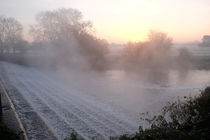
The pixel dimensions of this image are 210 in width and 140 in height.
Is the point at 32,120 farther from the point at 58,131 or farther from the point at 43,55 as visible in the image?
the point at 43,55

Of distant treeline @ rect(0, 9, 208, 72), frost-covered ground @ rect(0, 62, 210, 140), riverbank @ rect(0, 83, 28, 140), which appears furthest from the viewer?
distant treeline @ rect(0, 9, 208, 72)

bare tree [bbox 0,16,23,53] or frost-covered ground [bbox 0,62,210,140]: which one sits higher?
bare tree [bbox 0,16,23,53]

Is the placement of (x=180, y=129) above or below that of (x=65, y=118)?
above

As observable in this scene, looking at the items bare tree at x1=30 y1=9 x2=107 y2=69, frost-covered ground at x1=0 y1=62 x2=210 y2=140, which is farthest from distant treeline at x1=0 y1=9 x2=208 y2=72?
frost-covered ground at x1=0 y1=62 x2=210 y2=140

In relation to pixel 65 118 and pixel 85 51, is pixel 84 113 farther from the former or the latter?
pixel 85 51

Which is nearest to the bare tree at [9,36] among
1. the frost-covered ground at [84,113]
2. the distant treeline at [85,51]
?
the distant treeline at [85,51]

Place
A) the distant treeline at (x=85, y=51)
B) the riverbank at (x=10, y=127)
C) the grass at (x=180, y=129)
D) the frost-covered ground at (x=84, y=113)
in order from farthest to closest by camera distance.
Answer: the distant treeline at (x=85, y=51) < the frost-covered ground at (x=84, y=113) < the riverbank at (x=10, y=127) < the grass at (x=180, y=129)

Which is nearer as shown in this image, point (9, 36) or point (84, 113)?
point (84, 113)

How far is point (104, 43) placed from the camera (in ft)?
124

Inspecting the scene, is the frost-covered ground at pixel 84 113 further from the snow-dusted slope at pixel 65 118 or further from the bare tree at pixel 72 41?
the bare tree at pixel 72 41

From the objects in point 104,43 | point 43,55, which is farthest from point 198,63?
point 43,55

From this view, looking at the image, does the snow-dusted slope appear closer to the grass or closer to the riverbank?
the riverbank

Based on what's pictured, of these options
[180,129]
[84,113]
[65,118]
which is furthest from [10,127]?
[180,129]

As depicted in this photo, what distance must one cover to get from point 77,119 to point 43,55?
3158cm
